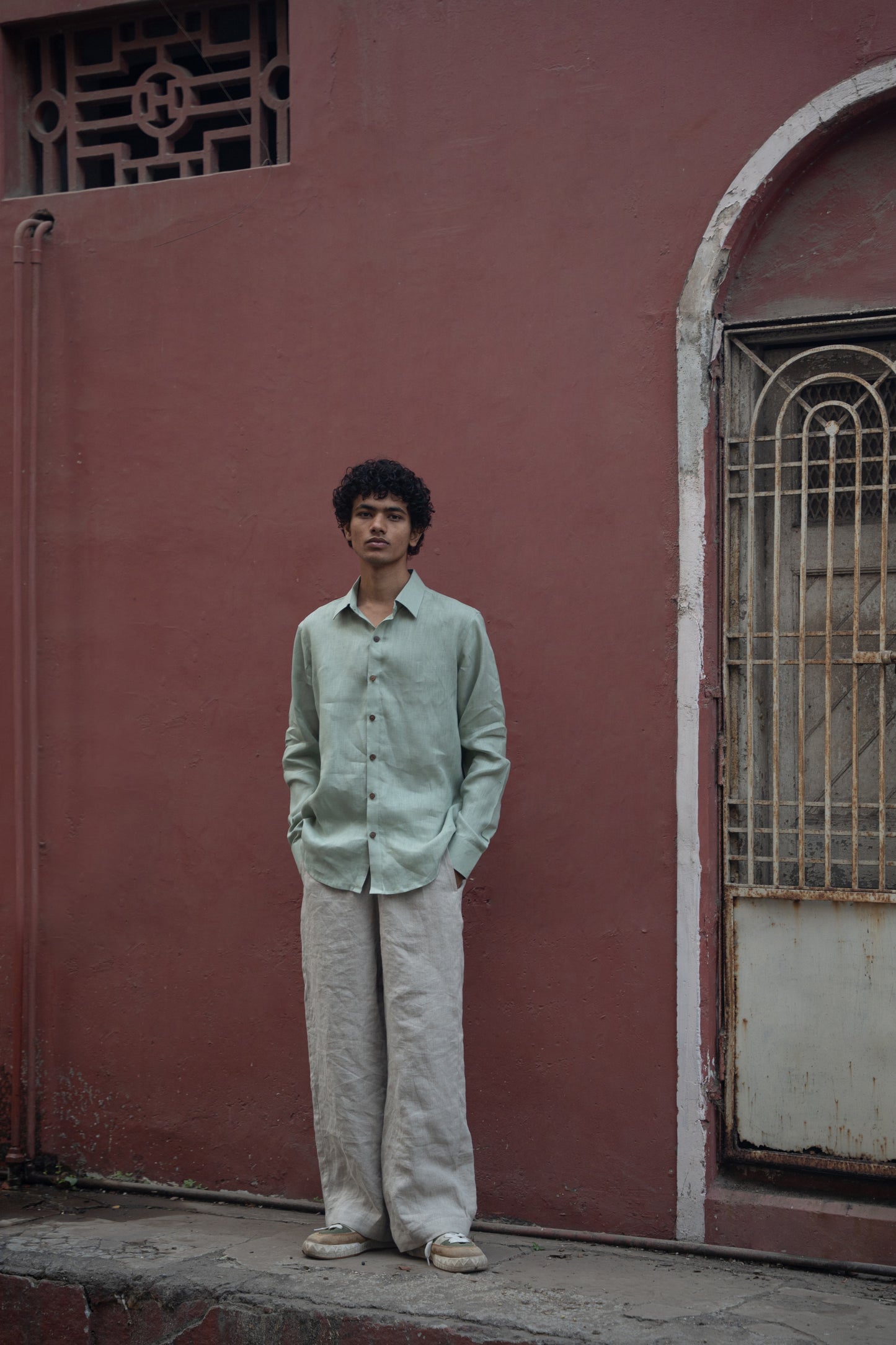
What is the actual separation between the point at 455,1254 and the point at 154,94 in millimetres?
3502

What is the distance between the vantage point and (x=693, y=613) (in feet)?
11.4

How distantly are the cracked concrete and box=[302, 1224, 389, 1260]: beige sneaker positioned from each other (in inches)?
1.4

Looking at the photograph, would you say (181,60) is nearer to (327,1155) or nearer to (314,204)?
(314,204)

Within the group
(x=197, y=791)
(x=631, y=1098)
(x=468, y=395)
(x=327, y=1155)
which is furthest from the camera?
(x=197, y=791)

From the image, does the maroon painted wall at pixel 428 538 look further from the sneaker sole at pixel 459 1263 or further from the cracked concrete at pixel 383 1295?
the sneaker sole at pixel 459 1263

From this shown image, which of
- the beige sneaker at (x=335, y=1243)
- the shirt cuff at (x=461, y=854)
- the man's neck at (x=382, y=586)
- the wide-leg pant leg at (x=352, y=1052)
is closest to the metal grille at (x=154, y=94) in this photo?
A: the man's neck at (x=382, y=586)

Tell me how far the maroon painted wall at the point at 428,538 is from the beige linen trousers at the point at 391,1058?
45 centimetres

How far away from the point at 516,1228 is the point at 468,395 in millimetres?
2283

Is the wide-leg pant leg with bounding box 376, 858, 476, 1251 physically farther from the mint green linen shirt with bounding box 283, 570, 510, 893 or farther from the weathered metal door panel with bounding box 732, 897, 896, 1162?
the weathered metal door panel with bounding box 732, 897, 896, 1162

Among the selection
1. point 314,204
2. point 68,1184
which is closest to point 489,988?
point 68,1184

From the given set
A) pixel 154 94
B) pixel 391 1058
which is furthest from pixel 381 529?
pixel 154 94

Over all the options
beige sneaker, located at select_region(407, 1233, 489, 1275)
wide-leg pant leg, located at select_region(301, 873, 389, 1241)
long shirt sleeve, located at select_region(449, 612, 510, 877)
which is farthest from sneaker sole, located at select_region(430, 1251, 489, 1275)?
long shirt sleeve, located at select_region(449, 612, 510, 877)

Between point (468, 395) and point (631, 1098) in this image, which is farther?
point (468, 395)

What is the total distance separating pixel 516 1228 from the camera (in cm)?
350
